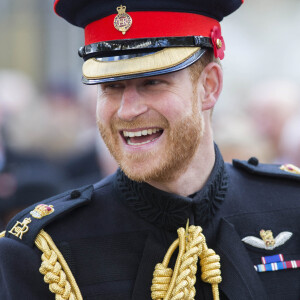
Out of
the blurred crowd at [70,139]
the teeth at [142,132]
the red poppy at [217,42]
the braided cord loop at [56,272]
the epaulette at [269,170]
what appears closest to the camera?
the braided cord loop at [56,272]

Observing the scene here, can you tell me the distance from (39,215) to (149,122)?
613 mm

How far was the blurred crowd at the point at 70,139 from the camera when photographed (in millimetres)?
5410

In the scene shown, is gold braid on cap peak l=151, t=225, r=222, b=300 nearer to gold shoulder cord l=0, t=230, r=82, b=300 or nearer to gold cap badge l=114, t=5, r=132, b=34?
gold shoulder cord l=0, t=230, r=82, b=300

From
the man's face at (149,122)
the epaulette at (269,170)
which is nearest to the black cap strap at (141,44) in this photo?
the man's face at (149,122)

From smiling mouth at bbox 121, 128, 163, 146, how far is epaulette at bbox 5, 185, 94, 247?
1.15ft

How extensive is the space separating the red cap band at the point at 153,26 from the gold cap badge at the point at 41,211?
73cm

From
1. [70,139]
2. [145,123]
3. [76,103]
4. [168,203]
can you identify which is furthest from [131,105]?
[76,103]

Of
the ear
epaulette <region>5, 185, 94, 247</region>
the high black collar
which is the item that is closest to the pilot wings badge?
the high black collar

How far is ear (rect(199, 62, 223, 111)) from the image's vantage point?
311cm

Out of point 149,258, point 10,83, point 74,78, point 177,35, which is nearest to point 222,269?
point 149,258

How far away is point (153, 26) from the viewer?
289 cm

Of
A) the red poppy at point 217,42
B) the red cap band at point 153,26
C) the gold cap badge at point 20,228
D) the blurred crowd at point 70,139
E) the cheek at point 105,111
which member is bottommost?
the blurred crowd at point 70,139

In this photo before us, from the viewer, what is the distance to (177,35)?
2.91 metres

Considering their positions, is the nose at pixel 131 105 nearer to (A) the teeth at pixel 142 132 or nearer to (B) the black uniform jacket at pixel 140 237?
(A) the teeth at pixel 142 132
